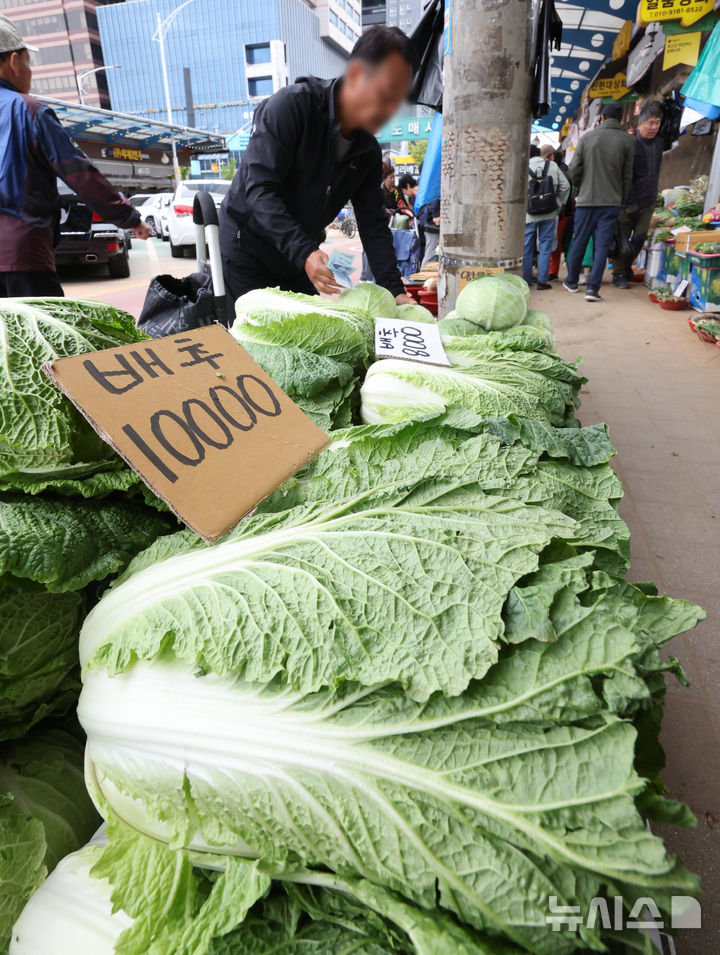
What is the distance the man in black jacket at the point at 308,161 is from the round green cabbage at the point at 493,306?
0.39 meters

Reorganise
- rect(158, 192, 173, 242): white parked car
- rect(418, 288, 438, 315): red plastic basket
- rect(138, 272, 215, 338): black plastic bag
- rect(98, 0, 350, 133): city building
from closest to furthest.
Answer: rect(138, 272, 215, 338): black plastic bag
rect(418, 288, 438, 315): red plastic basket
rect(158, 192, 173, 242): white parked car
rect(98, 0, 350, 133): city building

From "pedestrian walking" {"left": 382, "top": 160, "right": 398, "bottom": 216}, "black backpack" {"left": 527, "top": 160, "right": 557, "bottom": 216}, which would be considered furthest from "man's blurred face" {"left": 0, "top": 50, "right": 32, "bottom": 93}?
"black backpack" {"left": 527, "top": 160, "right": 557, "bottom": 216}

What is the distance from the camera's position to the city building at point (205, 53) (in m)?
70.8

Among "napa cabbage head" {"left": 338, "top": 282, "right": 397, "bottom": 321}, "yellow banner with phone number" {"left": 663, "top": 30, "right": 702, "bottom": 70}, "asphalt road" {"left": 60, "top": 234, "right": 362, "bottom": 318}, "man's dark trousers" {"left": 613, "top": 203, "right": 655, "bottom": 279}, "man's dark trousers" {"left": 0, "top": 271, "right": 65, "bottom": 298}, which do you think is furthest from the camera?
"asphalt road" {"left": 60, "top": 234, "right": 362, "bottom": 318}

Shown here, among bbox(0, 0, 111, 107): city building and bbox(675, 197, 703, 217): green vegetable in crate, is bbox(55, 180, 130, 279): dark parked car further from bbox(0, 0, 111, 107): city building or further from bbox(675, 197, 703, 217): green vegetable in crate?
bbox(0, 0, 111, 107): city building

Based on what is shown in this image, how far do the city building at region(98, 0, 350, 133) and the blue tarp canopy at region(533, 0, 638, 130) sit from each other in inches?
2549

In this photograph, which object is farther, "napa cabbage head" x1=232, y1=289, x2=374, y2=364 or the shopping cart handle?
the shopping cart handle

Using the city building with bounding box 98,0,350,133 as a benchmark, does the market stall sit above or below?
below

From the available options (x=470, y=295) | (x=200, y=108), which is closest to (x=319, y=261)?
(x=470, y=295)

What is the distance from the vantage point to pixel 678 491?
3.49 meters

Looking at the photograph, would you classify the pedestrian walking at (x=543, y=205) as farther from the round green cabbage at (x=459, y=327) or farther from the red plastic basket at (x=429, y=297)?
the round green cabbage at (x=459, y=327)

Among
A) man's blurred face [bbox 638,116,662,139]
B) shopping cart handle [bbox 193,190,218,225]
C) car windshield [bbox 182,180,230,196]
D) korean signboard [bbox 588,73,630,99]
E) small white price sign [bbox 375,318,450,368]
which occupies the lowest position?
small white price sign [bbox 375,318,450,368]

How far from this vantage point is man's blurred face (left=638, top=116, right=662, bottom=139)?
30.1ft

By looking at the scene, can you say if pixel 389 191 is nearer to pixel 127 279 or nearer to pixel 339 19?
pixel 127 279
